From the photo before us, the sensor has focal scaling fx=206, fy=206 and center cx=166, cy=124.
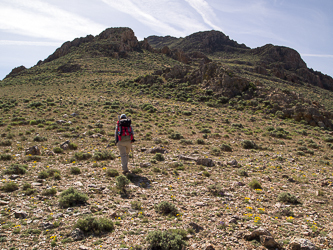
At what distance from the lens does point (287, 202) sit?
734cm

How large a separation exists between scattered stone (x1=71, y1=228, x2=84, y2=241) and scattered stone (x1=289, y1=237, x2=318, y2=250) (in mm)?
4933

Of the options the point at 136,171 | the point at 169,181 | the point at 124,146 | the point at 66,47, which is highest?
the point at 66,47

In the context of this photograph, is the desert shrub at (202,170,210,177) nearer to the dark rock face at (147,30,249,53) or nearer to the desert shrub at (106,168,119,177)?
the desert shrub at (106,168,119,177)

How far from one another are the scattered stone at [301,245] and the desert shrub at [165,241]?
8.25 feet

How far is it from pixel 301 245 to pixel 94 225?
4.98 m

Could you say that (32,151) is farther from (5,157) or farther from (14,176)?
(14,176)

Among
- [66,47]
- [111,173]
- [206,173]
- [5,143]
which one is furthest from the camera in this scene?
[66,47]

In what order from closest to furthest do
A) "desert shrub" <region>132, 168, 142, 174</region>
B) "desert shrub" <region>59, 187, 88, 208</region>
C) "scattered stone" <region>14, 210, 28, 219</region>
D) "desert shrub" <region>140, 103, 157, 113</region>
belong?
1. "scattered stone" <region>14, 210, 28, 219</region>
2. "desert shrub" <region>59, 187, 88, 208</region>
3. "desert shrub" <region>132, 168, 142, 174</region>
4. "desert shrub" <region>140, 103, 157, 113</region>

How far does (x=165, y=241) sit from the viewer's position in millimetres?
4672

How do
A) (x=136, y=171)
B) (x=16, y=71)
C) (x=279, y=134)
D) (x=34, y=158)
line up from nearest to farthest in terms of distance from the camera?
(x=136, y=171)
(x=34, y=158)
(x=279, y=134)
(x=16, y=71)

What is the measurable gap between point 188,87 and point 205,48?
102960 millimetres

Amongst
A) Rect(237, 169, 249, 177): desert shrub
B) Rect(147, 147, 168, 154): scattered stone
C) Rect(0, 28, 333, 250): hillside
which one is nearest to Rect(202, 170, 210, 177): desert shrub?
Rect(0, 28, 333, 250): hillside

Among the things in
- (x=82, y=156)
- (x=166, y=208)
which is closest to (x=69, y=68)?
(x=82, y=156)

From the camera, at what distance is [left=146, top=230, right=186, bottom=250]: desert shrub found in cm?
463
